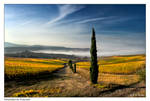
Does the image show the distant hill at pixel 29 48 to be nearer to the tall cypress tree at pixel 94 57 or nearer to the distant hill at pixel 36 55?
the distant hill at pixel 36 55

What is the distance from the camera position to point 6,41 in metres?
5.88

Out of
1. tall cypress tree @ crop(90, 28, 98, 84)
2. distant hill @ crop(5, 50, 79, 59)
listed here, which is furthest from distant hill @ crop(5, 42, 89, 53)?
tall cypress tree @ crop(90, 28, 98, 84)

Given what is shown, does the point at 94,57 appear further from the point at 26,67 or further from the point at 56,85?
the point at 26,67

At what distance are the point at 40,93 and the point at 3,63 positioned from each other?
3.38 metres

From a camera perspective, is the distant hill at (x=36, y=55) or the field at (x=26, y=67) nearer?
the field at (x=26, y=67)

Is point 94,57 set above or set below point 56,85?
above

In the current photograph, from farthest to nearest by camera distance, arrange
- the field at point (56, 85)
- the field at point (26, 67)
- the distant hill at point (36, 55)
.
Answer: the distant hill at point (36, 55) → the field at point (26, 67) → the field at point (56, 85)

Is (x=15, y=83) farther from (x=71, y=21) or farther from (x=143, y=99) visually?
(x=143, y=99)

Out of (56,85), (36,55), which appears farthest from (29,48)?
(56,85)

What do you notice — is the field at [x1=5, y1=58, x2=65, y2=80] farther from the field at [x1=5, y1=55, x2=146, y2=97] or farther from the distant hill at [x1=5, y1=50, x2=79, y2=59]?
the distant hill at [x1=5, y1=50, x2=79, y2=59]

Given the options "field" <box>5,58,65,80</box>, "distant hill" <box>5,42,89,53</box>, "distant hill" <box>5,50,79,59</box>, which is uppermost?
"distant hill" <box>5,42,89,53</box>

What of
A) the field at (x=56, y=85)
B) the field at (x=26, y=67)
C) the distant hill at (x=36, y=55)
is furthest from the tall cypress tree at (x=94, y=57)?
the field at (x=26, y=67)
